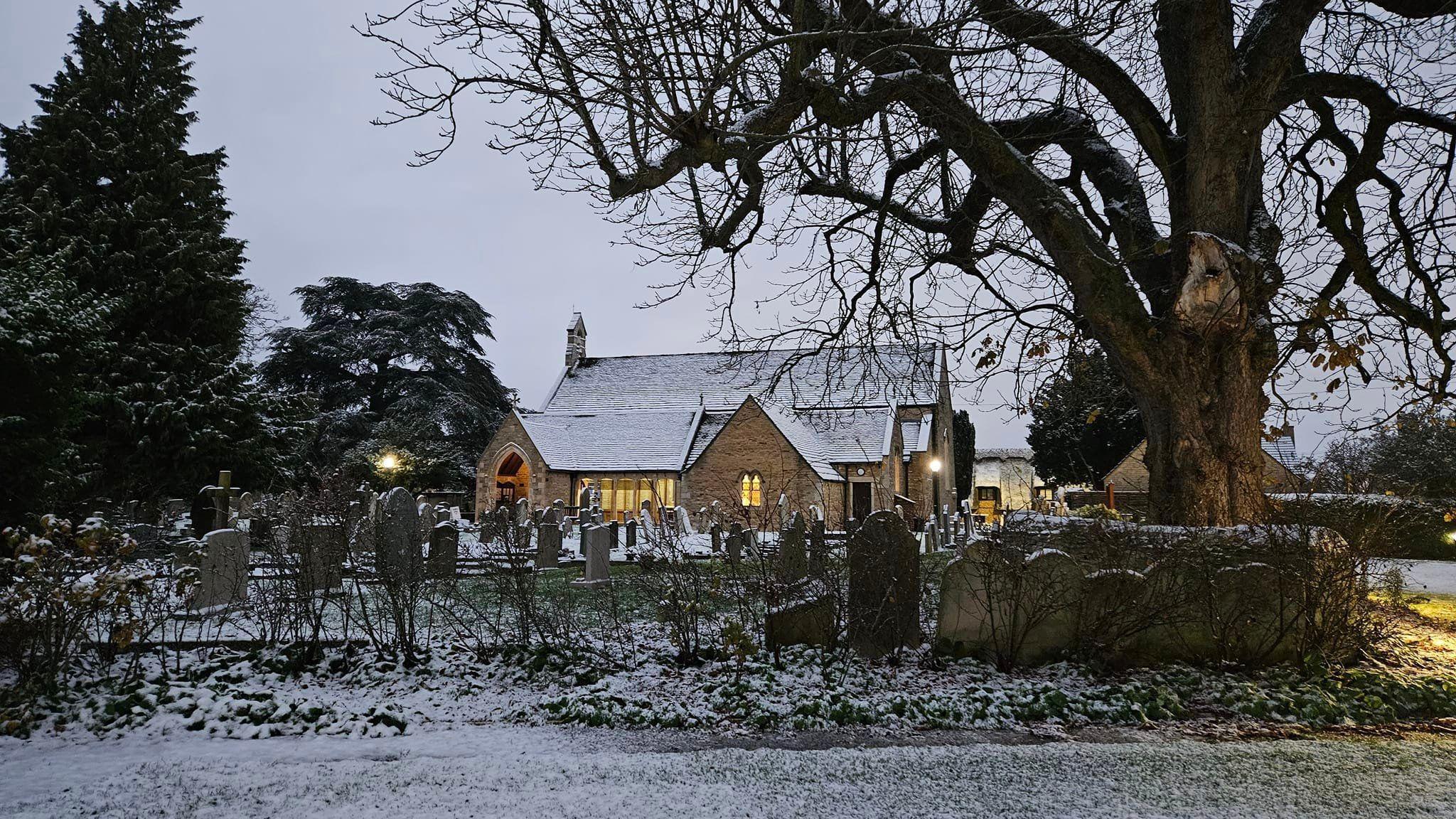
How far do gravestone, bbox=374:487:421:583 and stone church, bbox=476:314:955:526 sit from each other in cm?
1576

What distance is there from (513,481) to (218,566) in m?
30.6

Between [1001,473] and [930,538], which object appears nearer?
[930,538]

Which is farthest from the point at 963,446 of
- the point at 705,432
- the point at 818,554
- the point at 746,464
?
the point at 818,554

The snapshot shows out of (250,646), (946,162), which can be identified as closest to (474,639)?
(250,646)

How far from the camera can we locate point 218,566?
865 centimetres

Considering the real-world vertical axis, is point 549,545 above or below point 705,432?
below

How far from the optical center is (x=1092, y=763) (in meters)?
4.36

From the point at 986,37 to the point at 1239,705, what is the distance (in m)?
5.78

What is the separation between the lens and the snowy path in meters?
3.71

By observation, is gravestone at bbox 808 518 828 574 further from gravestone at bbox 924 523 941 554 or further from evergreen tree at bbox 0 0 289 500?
evergreen tree at bbox 0 0 289 500

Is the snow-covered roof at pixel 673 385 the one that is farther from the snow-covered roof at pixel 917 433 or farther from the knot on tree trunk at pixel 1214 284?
the knot on tree trunk at pixel 1214 284

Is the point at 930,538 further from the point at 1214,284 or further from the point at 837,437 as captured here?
the point at 1214,284

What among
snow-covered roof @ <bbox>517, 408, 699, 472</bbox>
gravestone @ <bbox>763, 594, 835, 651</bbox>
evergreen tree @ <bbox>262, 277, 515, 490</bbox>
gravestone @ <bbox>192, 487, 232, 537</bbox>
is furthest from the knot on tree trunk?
evergreen tree @ <bbox>262, 277, 515, 490</bbox>

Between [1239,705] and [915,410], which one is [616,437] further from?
[1239,705]
